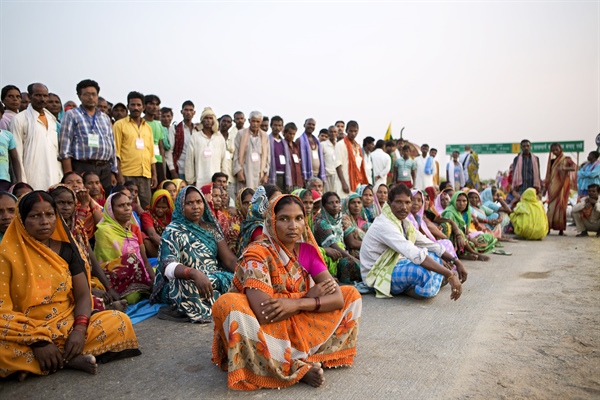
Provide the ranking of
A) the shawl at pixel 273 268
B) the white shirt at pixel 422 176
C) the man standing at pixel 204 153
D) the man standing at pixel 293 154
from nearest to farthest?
the shawl at pixel 273 268, the man standing at pixel 204 153, the man standing at pixel 293 154, the white shirt at pixel 422 176

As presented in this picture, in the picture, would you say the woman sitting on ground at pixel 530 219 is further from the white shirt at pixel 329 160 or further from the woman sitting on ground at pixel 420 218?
the woman sitting on ground at pixel 420 218

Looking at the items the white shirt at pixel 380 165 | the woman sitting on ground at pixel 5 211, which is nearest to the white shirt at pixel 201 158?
the woman sitting on ground at pixel 5 211

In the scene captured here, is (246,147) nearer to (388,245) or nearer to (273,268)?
(388,245)

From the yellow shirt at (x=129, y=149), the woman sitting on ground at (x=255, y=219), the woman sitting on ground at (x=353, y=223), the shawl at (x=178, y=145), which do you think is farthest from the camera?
the shawl at (x=178, y=145)

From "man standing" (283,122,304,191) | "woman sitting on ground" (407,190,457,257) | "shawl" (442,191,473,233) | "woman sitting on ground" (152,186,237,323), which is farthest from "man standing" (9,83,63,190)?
"shawl" (442,191,473,233)

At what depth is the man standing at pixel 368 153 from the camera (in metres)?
11.5

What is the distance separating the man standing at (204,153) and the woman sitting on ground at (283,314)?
5.40m

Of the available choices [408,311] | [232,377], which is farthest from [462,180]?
[232,377]

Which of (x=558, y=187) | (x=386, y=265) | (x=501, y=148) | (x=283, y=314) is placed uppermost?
(x=501, y=148)

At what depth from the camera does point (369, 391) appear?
2805 millimetres

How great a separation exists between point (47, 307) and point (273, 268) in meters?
→ 1.60

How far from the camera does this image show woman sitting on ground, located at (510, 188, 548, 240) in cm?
1069

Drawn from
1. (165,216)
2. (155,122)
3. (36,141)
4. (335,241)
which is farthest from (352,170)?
(36,141)

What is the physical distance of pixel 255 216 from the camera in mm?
4828
